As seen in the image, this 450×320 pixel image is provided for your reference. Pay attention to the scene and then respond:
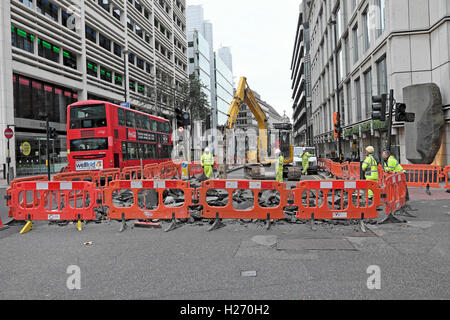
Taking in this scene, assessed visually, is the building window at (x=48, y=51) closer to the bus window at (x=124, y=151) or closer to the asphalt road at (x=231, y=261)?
the bus window at (x=124, y=151)

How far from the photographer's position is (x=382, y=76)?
21.4 meters

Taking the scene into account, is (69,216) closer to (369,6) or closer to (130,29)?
(369,6)

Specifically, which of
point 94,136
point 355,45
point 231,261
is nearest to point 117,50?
point 355,45

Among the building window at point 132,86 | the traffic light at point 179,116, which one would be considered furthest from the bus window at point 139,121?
the building window at point 132,86

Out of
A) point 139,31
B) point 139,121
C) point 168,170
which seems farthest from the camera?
point 139,31

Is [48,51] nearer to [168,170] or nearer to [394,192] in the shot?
[168,170]

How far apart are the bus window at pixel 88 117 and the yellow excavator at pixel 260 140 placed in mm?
6245

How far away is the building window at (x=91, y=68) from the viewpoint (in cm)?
3228

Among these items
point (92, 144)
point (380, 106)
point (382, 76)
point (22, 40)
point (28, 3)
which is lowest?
point (92, 144)

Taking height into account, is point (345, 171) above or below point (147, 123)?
below

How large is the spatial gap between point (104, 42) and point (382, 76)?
27790 mm

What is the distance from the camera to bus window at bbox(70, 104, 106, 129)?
52.4ft

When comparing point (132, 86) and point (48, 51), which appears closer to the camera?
point (48, 51)
